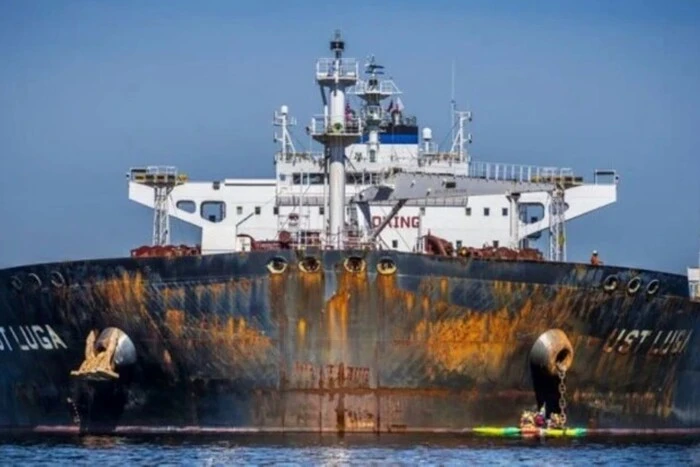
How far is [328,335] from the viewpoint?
65.1m

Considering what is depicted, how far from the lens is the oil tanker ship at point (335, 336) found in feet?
213

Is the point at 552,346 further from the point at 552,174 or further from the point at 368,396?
the point at 552,174

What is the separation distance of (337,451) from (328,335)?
16.2ft

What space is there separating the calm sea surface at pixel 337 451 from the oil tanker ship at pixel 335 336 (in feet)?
3.97

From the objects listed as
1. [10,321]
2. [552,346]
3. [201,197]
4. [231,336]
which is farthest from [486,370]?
[201,197]

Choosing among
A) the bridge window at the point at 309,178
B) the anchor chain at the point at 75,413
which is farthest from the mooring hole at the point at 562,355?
the bridge window at the point at 309,178

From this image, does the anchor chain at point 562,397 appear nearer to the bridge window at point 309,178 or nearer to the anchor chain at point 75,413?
the anchor chain at point 75,413

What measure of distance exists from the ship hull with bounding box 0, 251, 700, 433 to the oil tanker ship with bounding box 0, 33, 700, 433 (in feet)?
0.13

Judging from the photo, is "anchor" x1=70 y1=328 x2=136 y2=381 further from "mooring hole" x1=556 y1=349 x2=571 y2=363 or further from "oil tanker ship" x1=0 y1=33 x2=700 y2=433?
"mooring hole" x1=556 y1=349 x2=571 y2=363

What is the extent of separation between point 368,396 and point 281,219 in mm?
16391

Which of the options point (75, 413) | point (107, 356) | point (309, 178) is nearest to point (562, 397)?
point (107, 356)

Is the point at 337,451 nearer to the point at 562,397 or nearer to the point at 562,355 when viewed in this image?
the point at 562,355

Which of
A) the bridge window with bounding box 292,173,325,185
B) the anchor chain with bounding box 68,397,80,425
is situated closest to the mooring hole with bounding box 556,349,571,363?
the anchor chain with bounding box 68,397,80,425

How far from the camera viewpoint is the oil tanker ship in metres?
65.1
